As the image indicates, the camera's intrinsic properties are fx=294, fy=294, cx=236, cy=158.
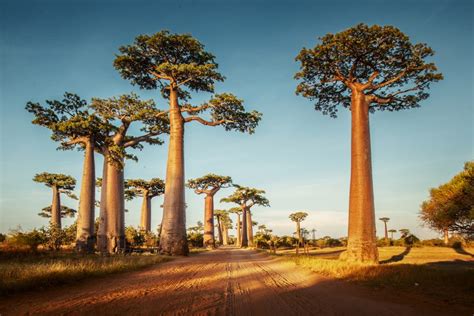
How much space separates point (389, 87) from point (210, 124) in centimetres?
1118

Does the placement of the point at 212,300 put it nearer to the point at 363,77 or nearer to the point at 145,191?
the point at 363,77

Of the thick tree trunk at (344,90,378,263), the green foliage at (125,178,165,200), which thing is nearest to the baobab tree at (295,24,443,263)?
the thick tree trunk at (344,90,378,263)

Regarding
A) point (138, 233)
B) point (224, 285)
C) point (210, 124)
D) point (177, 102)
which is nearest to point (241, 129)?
point (210, 124)

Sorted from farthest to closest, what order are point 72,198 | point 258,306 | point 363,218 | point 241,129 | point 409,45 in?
point 72,198 < point 241,129 < point 409,45 < point 363,218 < point 258,306

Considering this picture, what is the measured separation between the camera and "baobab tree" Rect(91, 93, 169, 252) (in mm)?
19359

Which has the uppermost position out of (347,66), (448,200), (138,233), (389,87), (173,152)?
(347,66)

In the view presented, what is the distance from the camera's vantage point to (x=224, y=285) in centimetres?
624

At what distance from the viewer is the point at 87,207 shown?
743 inches

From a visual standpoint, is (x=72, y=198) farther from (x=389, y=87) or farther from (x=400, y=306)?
(x=400, y=306)

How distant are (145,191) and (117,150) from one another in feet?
67.2

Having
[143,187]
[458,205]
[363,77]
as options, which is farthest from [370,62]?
[143,187]

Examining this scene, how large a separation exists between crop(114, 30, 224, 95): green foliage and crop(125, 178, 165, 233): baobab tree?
18.6m

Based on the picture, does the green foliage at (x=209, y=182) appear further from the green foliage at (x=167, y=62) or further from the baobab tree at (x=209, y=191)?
the green foliage at (x=167, y=62)

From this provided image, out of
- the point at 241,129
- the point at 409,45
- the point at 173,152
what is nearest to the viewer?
the point at 409,45
